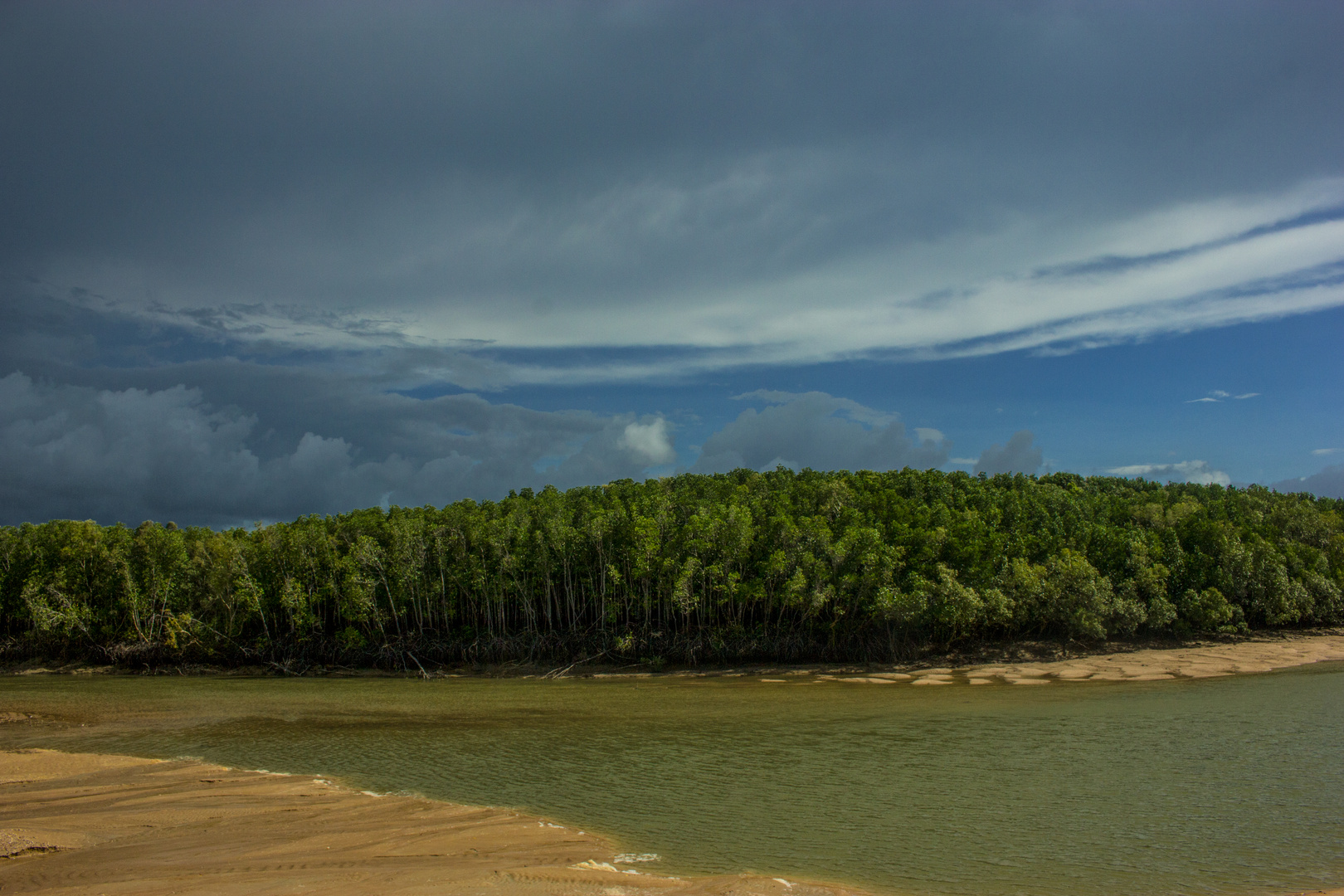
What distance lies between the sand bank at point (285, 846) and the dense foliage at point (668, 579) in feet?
106

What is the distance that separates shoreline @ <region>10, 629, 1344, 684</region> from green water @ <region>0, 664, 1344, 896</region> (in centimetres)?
357

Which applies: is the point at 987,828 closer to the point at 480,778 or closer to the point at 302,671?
the point at 480,778

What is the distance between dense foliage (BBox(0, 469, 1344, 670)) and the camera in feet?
148

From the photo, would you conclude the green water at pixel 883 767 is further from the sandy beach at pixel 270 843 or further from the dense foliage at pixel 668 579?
the dense foliage at pixel 668 579

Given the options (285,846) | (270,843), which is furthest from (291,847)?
(270,843)

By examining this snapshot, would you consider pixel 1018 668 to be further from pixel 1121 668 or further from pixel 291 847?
pixel 291 847

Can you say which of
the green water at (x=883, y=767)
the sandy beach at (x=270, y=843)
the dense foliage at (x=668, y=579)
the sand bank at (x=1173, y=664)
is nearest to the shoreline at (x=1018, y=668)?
the sand bank at (x=1173, y=664)

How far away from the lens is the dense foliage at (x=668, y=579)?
148ft

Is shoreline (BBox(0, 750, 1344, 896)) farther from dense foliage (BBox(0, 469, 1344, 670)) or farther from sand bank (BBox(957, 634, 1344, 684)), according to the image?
dense foliage (BBox(0, 469, 1344, 670))

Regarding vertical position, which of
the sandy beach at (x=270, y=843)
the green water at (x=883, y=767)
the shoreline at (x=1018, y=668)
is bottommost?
the shoreline at (x=1018, y=668)

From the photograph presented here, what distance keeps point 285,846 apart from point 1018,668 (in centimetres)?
3940

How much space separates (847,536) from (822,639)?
7281 millimetres

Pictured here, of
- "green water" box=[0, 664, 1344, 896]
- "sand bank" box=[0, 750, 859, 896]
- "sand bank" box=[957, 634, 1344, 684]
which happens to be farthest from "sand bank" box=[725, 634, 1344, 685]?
"sand bank" box=[0, 750, 859, 896]

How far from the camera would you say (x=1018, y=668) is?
41.5 meters
